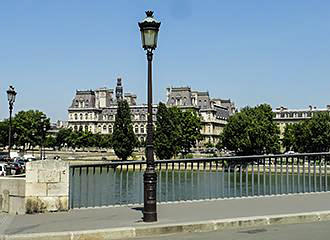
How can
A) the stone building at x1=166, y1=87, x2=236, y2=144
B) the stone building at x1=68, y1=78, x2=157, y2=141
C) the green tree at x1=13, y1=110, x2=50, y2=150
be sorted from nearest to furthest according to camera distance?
the green tree at x1=13, y1=110, x2=50, y2=150 → the stone building at x1=166, y1=87, x2=236, y2=144 → the stone building at x1=68, y1=78, x2=157, y2=141

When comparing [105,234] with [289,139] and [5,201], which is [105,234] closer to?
[5,201]

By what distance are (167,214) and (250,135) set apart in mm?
79262

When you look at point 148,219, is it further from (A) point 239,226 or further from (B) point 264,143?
(B) point 264,143

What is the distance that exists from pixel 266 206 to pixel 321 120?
274 feet

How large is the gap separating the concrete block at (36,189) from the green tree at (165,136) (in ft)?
251

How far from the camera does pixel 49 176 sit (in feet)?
45.3

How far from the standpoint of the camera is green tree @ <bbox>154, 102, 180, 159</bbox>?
90688mm

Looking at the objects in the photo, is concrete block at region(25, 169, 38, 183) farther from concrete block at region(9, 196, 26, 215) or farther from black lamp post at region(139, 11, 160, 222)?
black lamp post at region(139, 11, 160, 222)

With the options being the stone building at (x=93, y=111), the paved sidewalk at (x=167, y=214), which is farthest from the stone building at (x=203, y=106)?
the paved sidewalk at (x=167, y=214)

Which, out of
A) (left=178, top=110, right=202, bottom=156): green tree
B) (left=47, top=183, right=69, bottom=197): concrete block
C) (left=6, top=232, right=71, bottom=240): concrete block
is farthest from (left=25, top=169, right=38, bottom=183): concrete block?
(left=178, top=110, right=202, bottom=156): green tree

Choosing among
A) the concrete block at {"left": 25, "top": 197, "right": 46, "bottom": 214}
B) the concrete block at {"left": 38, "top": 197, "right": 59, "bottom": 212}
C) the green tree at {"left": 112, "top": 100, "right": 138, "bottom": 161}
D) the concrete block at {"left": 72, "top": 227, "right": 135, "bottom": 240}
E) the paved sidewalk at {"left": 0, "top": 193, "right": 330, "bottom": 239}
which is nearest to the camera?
the concrete block at {"left": 72, "top": 227, "right": 135, "bottom": 240}

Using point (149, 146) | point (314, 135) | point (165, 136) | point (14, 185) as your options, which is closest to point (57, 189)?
point (14, 185)

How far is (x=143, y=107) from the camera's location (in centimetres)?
17988

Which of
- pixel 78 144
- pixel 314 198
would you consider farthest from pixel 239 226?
pixel 78 144
